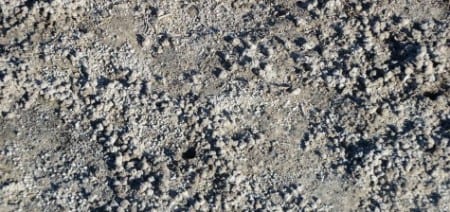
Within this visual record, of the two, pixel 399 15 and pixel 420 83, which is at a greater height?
pixel 399 15

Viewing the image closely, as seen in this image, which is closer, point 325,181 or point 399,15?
point 325,181

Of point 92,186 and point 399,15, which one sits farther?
point 399,15

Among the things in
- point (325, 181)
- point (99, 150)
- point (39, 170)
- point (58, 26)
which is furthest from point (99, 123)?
point (325, 181)

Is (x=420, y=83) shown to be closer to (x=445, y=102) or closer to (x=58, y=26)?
(x=445, y=102)

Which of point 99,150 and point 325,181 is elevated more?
point 99,150

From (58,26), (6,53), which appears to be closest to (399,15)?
(58,26)

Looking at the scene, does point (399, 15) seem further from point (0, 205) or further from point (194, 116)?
point (0, 205)

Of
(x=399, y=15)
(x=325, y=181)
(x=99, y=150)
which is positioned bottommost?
(x=325, y=181)
